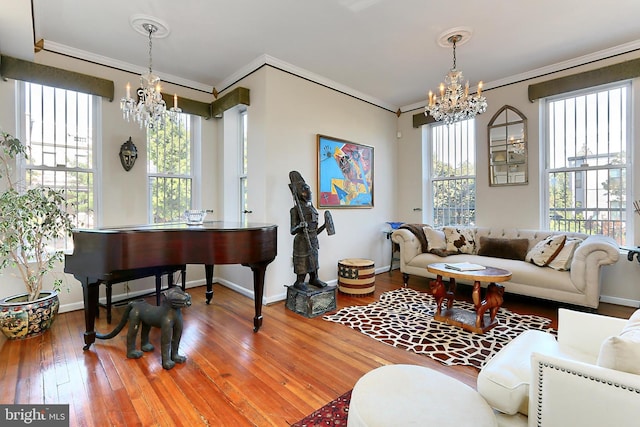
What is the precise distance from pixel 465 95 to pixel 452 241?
1998 millimetres

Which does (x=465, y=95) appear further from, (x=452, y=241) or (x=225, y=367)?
(x=225, y=367)

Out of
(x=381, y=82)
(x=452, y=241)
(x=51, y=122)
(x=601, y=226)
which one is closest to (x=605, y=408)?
(x=452, y=241)

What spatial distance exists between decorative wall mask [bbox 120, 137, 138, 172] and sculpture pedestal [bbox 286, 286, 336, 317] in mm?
2423

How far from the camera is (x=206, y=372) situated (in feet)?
6.99

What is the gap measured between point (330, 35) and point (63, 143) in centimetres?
313

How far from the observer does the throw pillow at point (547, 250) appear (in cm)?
335

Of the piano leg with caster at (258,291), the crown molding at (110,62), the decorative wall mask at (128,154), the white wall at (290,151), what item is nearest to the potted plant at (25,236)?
the decorative wall mask at (128,154)

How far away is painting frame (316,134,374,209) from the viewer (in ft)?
13.7

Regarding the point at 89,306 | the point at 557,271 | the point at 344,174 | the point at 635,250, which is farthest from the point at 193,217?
the point at 635,250

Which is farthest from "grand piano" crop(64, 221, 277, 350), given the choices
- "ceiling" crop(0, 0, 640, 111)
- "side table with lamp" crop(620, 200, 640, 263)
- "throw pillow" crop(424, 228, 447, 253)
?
"side table with lamp" crop(620, 200, 640, 263)

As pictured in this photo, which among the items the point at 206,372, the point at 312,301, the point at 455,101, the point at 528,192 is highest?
the point at 455,101

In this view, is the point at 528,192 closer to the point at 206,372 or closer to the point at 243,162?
→ the point at 243,162

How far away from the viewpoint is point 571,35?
3.15 metres

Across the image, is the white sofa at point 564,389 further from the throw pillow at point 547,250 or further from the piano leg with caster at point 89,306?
the piano leg with caster at point 89,306
